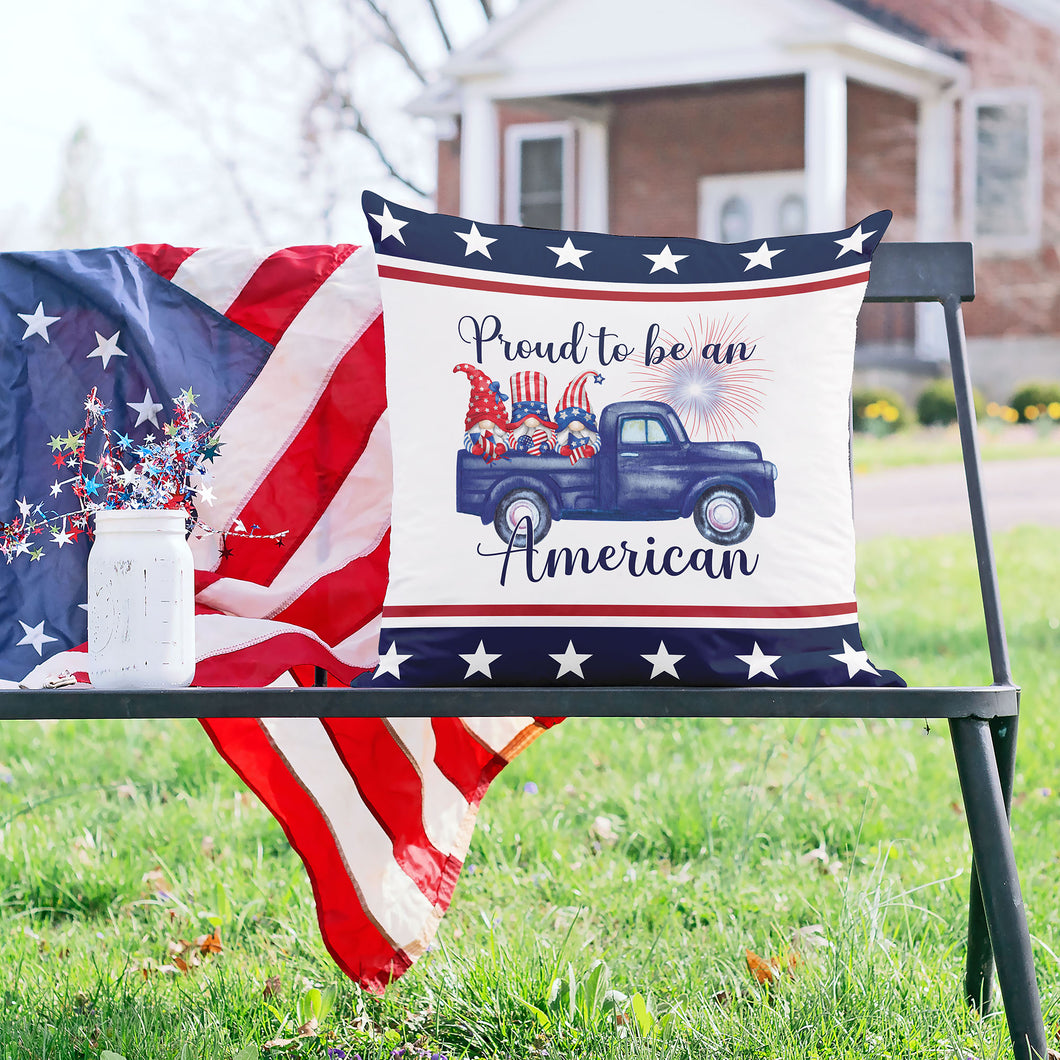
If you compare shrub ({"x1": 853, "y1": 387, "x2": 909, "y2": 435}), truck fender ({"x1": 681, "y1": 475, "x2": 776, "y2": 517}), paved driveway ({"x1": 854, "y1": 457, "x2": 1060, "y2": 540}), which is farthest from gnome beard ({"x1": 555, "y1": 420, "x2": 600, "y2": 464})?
shrub ({"x1": 853, "y1": 387, "x2": 909, "y2": 435})

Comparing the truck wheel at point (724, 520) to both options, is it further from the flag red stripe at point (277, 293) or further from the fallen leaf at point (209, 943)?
the fallen leaf at point (209, 943)

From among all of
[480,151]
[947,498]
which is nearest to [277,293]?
[947,498]

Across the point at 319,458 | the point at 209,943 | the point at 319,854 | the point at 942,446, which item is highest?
the point at 942,446

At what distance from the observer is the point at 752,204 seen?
14398 mm

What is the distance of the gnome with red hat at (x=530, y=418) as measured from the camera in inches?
62.3

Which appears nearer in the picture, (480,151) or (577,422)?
(577,422)

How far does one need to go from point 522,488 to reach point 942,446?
9275mm

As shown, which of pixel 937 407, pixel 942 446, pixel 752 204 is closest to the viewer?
pixel 942 446

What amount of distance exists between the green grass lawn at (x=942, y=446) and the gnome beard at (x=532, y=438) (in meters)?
7.55

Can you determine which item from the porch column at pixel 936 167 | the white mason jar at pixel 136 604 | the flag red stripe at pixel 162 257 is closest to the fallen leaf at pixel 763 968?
the white mason jar at pixel 136 604

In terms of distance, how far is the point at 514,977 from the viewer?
1.91 m

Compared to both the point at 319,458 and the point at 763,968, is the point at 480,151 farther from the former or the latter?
the point at 763,968

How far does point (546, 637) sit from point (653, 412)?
1.04 feet

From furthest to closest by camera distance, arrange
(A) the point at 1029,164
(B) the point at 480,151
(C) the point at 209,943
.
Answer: (B) the point at 480,151 → (A) the point at 1029,164 → (C) the point at 209,943
